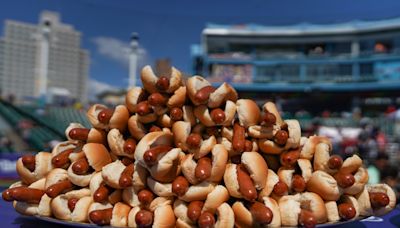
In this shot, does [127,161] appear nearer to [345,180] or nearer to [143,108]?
[143,108]

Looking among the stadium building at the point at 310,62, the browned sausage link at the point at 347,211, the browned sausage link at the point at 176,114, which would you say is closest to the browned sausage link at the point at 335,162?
the browned sausage link at the point at 347,211

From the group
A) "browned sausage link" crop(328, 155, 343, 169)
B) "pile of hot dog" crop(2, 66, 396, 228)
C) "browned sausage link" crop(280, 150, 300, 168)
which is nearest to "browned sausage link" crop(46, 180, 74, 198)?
"pile of hot dog" crop(2, 66, 396, 228)

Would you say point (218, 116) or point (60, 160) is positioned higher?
point (218, 116)

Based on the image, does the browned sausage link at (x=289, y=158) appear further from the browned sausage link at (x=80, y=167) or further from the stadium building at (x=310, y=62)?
the stadium building at (x=310, y=62)

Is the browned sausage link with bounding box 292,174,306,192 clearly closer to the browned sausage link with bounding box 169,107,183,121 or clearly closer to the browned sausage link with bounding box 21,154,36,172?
the browned sausage link with bounding box 169,107,183,121

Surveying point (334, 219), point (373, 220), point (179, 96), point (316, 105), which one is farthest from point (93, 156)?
point (316, 105)

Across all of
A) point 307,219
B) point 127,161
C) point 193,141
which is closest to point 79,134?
point 127,161

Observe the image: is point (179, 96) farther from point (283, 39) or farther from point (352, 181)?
point (283, 39)
